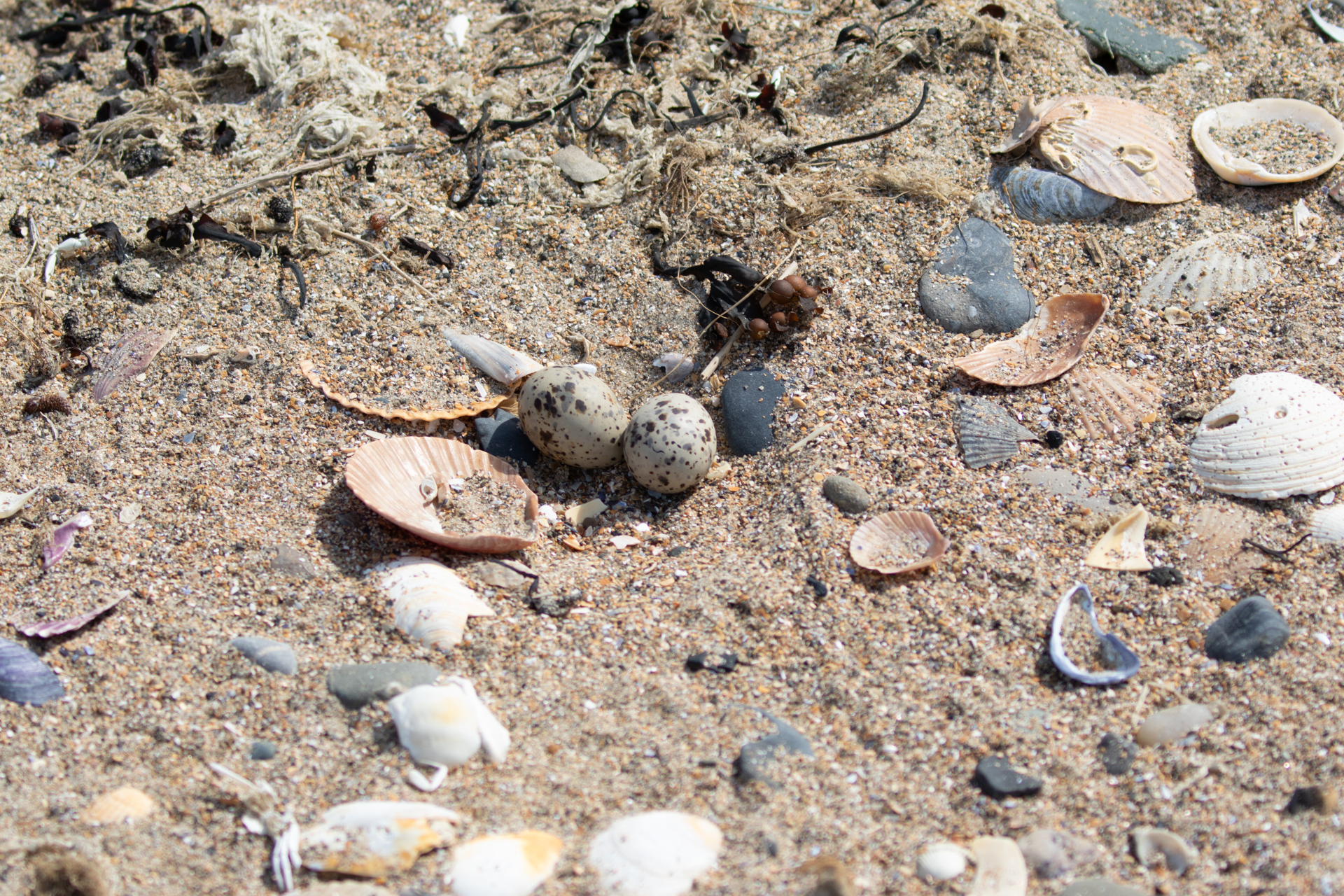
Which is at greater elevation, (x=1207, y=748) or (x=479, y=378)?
(x=479, y=378)

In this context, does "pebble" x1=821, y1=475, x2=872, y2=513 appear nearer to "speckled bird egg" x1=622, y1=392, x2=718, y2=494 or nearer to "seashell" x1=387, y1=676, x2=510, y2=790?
"speckled bird egg" x1=622, y1=392, x2=718, y2=494

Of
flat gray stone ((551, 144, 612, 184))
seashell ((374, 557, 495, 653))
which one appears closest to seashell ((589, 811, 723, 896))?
seashell ((374, 557, 495, 653))

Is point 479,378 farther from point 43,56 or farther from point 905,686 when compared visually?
point 43,56

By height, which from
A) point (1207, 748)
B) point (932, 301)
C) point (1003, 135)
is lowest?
point (1207, 748)

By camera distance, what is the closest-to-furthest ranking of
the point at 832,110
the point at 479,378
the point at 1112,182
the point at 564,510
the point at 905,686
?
1. the point at 905,686
2. the point at 564,510
3. the point at 479,378
4. the point at 1112,182
5. the point at 832,110

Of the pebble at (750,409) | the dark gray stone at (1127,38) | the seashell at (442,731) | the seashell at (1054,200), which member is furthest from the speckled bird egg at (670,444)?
the dark gray stone at (1127,38)

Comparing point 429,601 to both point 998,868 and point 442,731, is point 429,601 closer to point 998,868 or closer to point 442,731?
point 442,731

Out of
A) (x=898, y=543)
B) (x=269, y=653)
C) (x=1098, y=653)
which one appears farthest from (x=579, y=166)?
(x=1098, y=653)

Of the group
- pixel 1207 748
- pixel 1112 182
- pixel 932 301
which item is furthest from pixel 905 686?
pixel 1112 182
